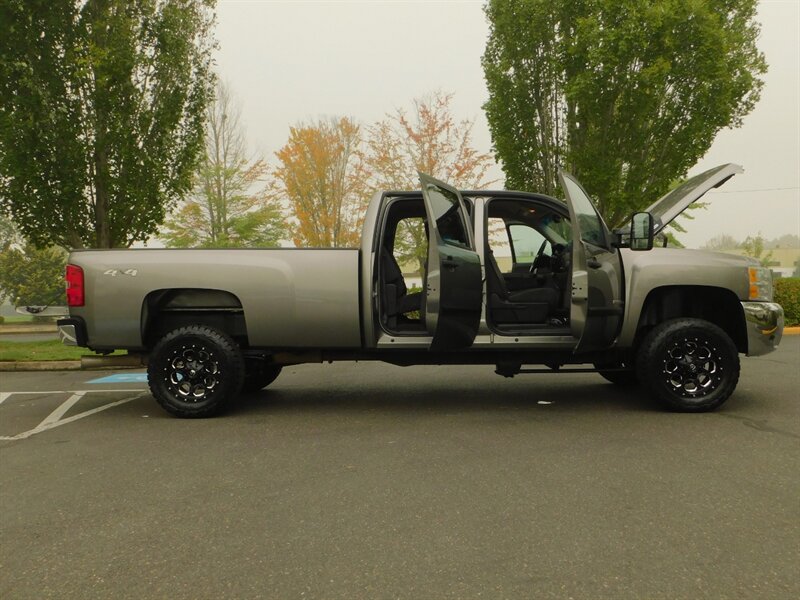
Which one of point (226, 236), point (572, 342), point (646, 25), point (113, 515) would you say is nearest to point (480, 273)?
point (572, 342)

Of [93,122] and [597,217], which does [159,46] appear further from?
[597,217]

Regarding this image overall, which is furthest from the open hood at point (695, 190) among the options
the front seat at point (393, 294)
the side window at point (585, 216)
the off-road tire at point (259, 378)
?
the off-road tire at point (259, 378)

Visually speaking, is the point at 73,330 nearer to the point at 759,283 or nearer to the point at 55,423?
the point at 55,423

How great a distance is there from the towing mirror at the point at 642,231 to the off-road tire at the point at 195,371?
359cm

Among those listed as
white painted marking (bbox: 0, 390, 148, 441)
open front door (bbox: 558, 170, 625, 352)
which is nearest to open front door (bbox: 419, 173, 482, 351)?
open front door (bbox: 558, 170, 625, 352)

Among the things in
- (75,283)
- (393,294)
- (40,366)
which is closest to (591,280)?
(393,294)

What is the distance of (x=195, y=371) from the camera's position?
234 inches

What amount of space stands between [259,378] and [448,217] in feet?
10.00

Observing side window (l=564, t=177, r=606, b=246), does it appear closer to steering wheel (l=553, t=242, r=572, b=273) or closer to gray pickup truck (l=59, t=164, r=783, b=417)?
gray pickup truck (l=59, t=164, r=783, b=417)

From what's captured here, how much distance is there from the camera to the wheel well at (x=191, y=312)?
6078mm

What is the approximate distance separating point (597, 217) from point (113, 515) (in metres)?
4.46

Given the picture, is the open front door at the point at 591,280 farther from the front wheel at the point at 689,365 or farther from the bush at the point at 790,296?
the bush at the point at 790,296

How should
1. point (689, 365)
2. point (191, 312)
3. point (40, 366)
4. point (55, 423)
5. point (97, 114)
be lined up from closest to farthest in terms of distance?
point (689, 365), point (55, 423), point (191, 312), point (40, 366), point (97, 114)

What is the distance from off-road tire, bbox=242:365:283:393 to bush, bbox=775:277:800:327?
42.0 ft
